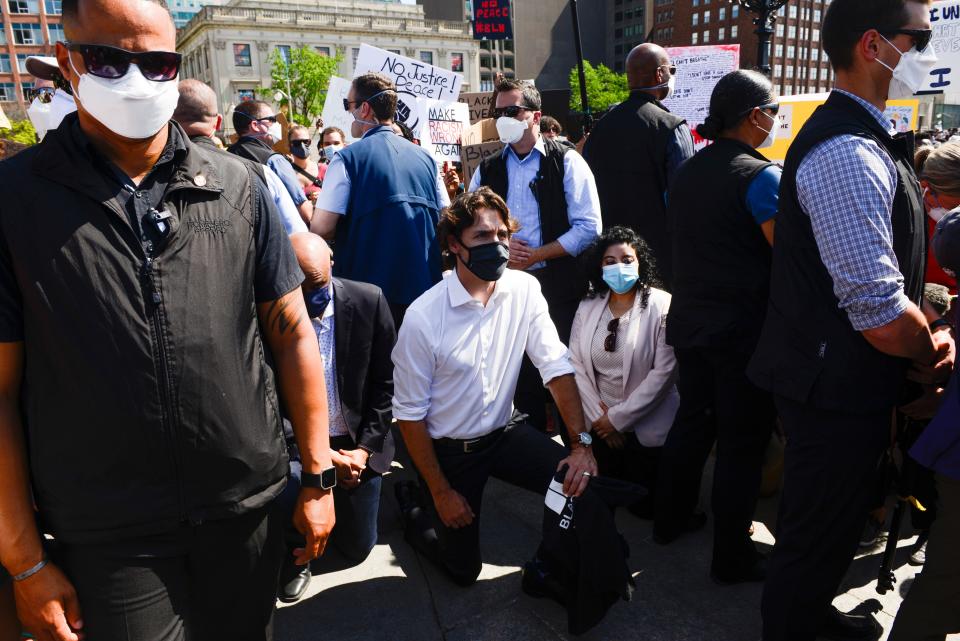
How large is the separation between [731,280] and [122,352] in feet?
7.11

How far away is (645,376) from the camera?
3625 mm

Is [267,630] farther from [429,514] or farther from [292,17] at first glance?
[292,17]

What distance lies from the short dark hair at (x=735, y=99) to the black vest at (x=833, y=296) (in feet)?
2.14

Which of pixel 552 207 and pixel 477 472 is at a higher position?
pixel 552 207

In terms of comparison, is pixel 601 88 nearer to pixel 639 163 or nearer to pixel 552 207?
pixel 639 163

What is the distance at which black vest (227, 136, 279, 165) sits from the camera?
4625mm

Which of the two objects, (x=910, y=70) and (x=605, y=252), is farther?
(x=605, y=252)

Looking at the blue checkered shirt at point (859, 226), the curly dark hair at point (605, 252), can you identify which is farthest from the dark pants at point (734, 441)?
the blue checkered shirt at point (859, 226)

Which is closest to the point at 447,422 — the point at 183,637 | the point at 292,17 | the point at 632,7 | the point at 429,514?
the point at 429,514

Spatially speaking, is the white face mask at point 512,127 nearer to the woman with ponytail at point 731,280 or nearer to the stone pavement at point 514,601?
the woman with ponytail at point 731,280

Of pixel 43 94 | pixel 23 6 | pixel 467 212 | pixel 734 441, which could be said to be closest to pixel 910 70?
pixel 734 441

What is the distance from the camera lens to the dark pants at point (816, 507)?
2.08 metres

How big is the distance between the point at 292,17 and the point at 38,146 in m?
74.2

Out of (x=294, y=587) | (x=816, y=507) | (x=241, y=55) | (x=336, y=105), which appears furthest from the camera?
(x=241, y=55)
